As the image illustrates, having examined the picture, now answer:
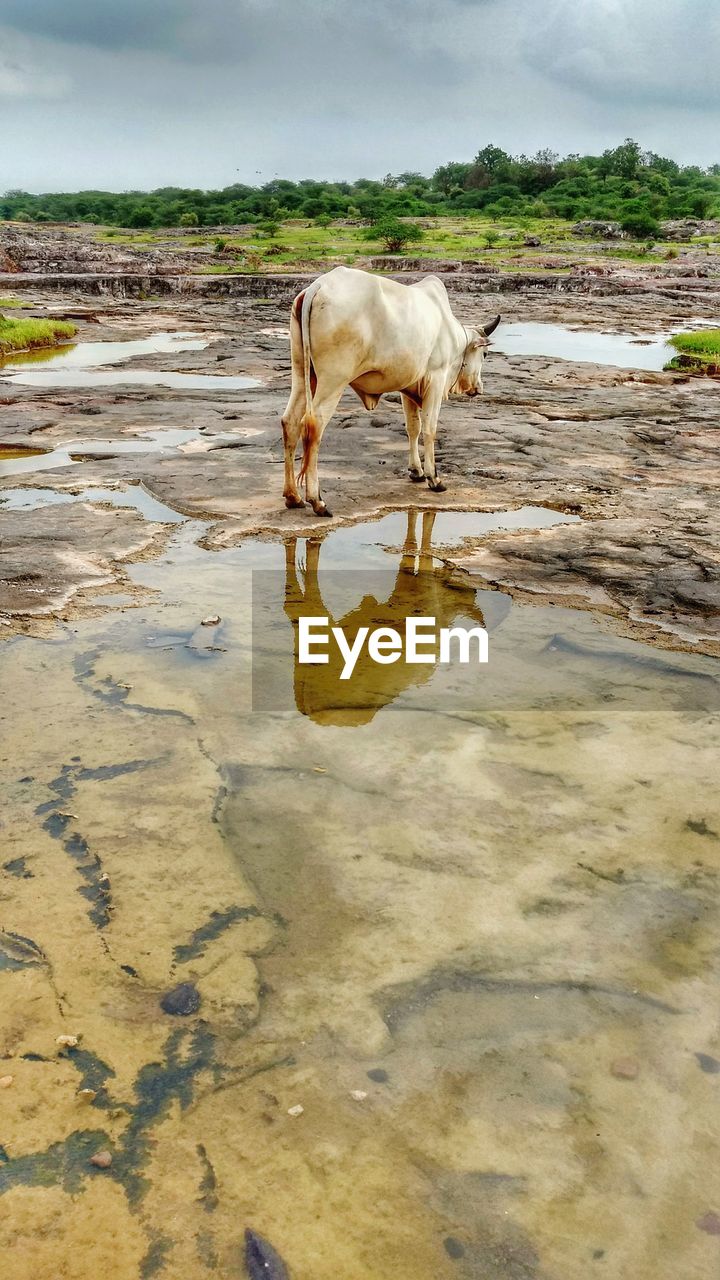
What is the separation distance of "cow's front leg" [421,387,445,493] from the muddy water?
3771mm

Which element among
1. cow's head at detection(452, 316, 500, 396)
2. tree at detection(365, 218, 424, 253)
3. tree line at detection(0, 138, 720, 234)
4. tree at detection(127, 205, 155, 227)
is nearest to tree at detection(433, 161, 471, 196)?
tree line at detection(0, 138, 720, 234)

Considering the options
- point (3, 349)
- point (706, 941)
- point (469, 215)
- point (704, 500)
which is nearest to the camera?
point (706, 941)

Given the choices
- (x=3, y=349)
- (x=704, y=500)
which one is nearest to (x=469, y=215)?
(x=3, y=349)

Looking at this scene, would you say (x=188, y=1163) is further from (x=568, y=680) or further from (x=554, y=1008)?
(x=568, y=680)

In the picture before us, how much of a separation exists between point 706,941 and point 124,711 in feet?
8.89

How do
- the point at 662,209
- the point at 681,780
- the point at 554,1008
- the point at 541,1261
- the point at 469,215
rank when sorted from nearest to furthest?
the point at 541,1261, the point at 554,1008, the point at 681,780, the point at 662,209, the point at 469,215

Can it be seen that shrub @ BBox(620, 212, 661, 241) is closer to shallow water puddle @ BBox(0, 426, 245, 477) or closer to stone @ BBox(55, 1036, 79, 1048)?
shallow water puddle @ BBox(0, 426, 245, 477)

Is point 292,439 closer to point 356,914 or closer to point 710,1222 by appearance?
point 356,914

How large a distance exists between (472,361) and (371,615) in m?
5.07

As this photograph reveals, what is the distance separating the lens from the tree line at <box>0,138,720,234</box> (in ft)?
193

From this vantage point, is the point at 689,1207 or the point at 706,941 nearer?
the point at 689,1207

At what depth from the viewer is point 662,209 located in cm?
5553

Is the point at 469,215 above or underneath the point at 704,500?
above

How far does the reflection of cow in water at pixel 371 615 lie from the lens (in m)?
4.65
